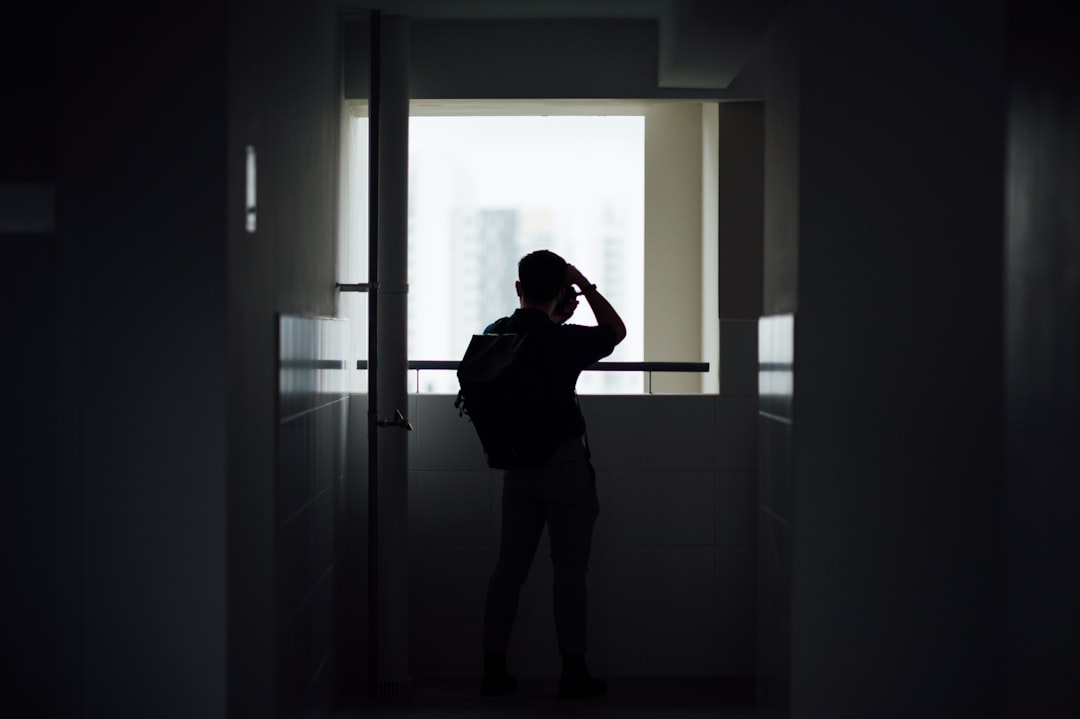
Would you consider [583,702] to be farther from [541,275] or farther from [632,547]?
[541,275]

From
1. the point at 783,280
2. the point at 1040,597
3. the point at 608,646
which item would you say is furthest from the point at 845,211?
the point at 608,646

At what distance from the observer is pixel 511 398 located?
274 centimetres

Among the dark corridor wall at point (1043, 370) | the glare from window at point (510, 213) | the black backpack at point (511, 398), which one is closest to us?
the dark corridor wall at point (1043, 370)

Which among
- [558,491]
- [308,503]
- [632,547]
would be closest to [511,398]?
[558,491]

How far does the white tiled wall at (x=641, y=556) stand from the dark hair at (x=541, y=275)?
560 mm

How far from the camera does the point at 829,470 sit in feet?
6.63

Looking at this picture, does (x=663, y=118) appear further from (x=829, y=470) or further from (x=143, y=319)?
(x=143, y=319)

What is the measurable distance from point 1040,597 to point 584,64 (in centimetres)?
236

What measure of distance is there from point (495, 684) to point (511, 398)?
89cm

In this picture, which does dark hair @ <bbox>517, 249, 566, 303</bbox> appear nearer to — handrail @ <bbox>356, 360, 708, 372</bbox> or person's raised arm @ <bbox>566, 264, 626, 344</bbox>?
person's raised arm @ <bbox>566, 264, 626, 344</bbox>

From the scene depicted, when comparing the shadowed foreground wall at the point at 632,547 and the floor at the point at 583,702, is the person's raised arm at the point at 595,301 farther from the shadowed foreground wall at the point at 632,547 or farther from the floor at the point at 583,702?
the floor at the point at 583,702

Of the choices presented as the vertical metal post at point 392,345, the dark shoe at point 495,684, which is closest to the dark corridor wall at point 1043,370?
the dark shoe at point 495,684

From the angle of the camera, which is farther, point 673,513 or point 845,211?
point 673,513

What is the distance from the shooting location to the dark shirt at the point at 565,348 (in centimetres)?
278
